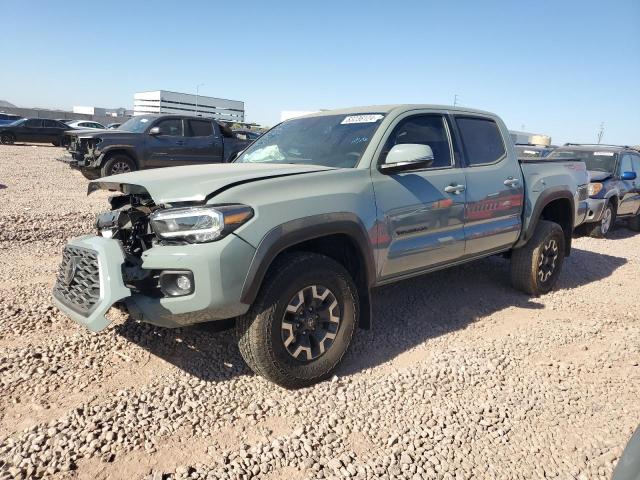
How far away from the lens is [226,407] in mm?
2910

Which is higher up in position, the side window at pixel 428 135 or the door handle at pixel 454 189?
the side window at pixel 428 135

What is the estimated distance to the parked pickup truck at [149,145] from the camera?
1076 cm

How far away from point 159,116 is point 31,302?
27.7 feet

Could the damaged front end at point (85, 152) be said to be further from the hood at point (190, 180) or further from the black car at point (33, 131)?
the black car at point (33, 131)

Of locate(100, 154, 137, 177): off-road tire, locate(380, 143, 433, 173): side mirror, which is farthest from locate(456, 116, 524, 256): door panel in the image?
locate(100, 154, 137, 177): off-road tire

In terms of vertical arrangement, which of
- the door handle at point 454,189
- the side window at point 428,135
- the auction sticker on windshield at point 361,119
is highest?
the auction sticker on windshield at point 361,119

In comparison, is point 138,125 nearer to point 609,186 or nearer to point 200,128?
point 200,128

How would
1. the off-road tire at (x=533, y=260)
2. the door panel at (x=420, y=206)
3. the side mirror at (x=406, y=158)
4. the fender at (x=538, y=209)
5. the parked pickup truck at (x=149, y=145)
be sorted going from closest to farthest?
1. the side mirror at (x=406, y=158)
2. the door panel at (x=420, y=206)
3. the fender at (x=538, y=209)
4. the off-road tire at (x=533, y=260)
5. the parked pickup truck at (x=149, y=145)

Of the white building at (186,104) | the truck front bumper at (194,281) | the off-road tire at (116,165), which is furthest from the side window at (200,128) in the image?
the white building at (186,104)

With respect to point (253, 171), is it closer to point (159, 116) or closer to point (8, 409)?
point (8, 409)

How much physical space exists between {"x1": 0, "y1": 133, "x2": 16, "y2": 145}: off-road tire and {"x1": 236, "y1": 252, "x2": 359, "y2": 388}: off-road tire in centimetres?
2508

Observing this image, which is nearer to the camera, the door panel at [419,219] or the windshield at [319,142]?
the door panel at [419,219]

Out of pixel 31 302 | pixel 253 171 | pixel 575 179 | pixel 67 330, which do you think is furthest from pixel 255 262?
pixel 575 179

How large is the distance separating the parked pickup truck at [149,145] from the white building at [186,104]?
6707 centimetres
